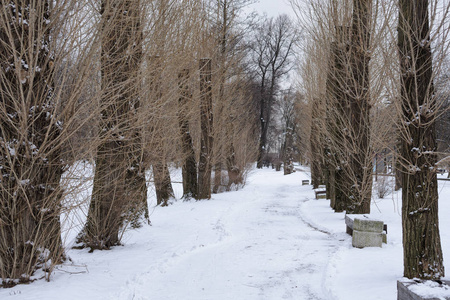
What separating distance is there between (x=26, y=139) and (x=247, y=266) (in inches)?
153

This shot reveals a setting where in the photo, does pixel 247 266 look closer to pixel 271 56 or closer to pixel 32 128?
pixel 32 128

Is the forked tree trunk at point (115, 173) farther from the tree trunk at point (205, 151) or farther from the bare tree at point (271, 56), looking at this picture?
the bare tree at point (271, 56)

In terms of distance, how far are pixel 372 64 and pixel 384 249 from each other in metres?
5.12

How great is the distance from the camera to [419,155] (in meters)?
4.96

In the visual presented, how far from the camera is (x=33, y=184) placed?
4898mm

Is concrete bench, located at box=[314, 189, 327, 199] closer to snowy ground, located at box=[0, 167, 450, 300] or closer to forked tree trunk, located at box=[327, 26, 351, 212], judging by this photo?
forked tree trunk, located at box=[327, 26, 351, 212]

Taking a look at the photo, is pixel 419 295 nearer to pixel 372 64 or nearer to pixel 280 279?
pixel 280 279

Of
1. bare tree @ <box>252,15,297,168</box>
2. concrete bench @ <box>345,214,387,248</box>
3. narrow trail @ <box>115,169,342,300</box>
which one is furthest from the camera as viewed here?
bare tree @ <box>252,15,297,168</box>

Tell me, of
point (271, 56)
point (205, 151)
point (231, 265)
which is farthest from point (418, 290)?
point (271, 56)

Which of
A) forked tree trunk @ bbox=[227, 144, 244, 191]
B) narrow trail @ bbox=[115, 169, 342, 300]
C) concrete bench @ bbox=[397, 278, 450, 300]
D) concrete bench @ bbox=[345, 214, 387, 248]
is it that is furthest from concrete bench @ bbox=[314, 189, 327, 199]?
concrete bench @ bbox=[397, 278, 450, 300]

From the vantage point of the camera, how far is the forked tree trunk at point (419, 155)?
4988 millimetres

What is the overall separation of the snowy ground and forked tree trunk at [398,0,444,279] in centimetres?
58

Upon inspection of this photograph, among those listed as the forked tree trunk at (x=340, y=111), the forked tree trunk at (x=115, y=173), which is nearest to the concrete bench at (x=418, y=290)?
the forked tree trunk at (x=115, y=173)

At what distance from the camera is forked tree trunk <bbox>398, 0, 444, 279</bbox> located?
4988 millimetres
